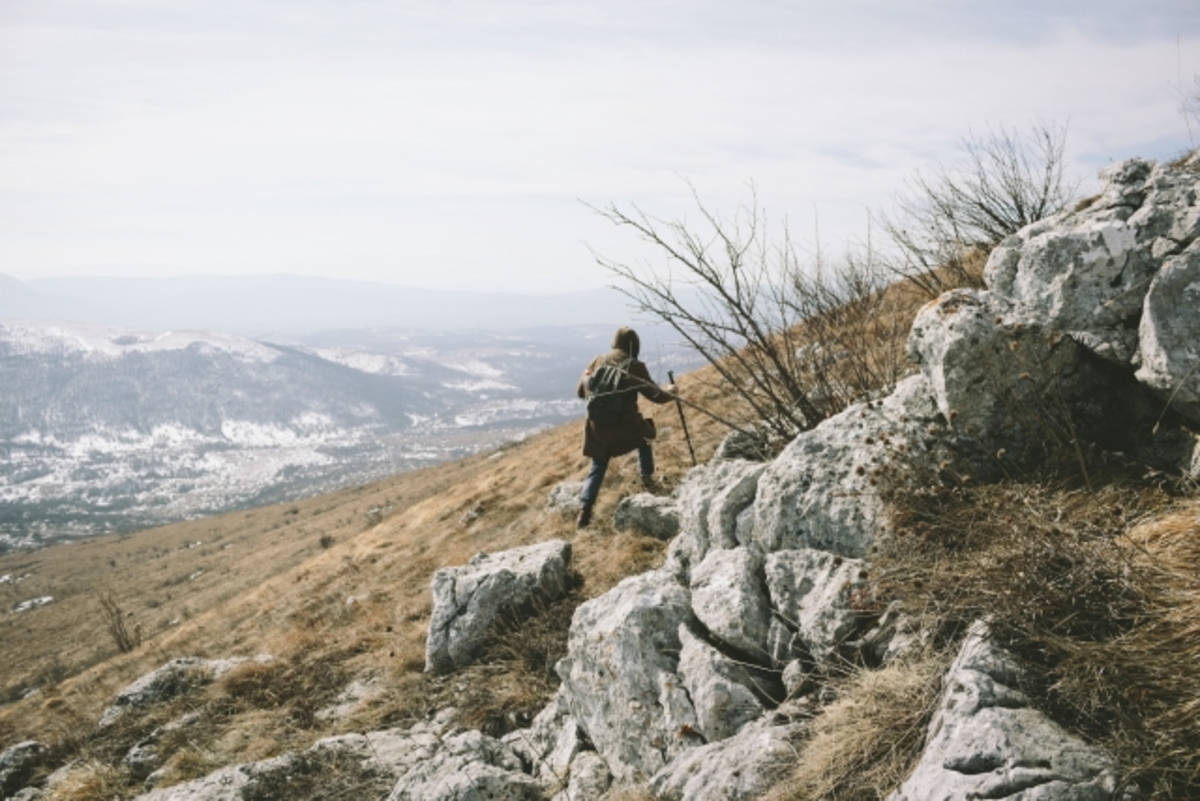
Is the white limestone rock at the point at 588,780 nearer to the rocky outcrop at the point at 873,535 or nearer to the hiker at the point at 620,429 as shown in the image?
the rocky outcrop at the point at 873,535

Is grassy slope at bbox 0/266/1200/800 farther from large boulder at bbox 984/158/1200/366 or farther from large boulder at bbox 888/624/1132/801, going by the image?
large boulder at bbox 984/158/1200/366

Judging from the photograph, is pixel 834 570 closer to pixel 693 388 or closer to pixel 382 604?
pixel 382 604

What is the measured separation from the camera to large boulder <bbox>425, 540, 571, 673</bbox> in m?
7.49

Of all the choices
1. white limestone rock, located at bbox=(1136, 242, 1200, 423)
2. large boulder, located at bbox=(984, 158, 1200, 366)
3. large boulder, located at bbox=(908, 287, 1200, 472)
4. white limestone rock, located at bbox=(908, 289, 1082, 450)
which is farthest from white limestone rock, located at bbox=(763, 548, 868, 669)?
large boulder, located at bbox=(984, 158, 1200, 366)

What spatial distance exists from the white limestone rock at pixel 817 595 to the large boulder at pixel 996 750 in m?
0.92

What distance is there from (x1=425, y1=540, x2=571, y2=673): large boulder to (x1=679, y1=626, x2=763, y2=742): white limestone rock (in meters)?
3.42

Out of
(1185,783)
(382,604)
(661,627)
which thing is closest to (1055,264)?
(1185,783)

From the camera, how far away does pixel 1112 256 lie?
3.89m

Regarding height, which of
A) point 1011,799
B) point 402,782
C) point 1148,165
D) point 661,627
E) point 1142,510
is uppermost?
point 1148,165

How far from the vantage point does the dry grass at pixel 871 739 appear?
2.94 meters

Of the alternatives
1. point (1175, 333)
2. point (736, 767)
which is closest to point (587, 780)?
point (736, 767)

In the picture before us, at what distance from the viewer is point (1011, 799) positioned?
2344mm

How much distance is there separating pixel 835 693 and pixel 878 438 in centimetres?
184

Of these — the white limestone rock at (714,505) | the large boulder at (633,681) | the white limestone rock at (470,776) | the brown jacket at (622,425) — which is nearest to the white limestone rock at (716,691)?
the large boulder at (633,681)
